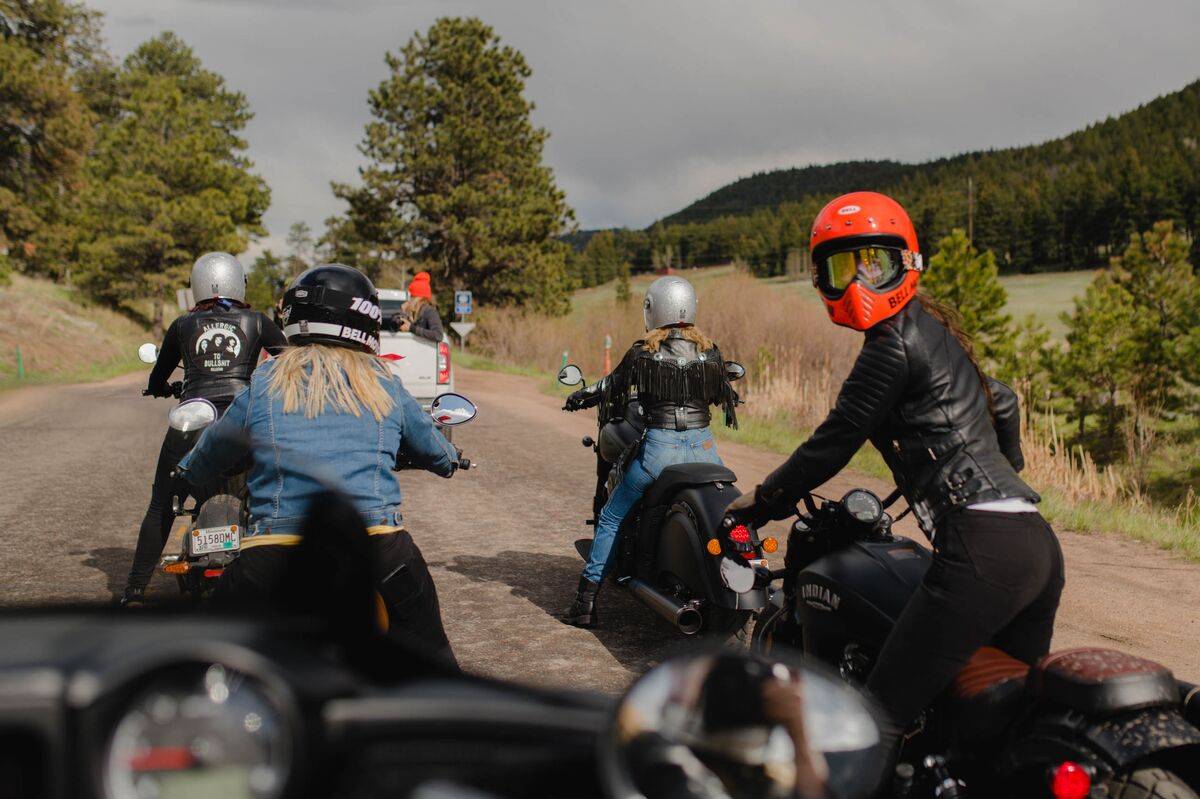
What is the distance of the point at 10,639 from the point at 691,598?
4441mm

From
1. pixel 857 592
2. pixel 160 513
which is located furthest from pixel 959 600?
pixel 160 513

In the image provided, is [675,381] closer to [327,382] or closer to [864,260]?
[864,260]

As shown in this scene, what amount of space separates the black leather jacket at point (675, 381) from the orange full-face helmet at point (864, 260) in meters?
2.49

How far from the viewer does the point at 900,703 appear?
2674mm

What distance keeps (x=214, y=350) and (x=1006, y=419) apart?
454 cm

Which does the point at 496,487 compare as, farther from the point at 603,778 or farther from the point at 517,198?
the point at 517,198

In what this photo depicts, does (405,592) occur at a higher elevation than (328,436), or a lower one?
lower

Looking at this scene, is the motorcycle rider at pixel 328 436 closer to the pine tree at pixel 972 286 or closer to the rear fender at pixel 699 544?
the rear fender at pixel 699 544

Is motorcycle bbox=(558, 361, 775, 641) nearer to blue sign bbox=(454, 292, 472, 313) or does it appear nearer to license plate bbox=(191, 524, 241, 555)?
license plate bbox=(191, 524, 241, 555)

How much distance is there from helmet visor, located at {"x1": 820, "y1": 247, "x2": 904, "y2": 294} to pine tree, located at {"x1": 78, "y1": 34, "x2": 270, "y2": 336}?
162 ft

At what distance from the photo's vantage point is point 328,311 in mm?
3217

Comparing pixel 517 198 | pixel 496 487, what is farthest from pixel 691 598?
pixel 517 198

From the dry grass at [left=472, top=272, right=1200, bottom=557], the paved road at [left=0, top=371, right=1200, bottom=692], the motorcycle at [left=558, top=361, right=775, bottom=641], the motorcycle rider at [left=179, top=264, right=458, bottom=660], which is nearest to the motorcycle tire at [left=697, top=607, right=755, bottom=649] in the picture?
the motorcycle at [left=558, top=361, right=775, bottom=641]

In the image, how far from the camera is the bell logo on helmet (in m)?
3.26
